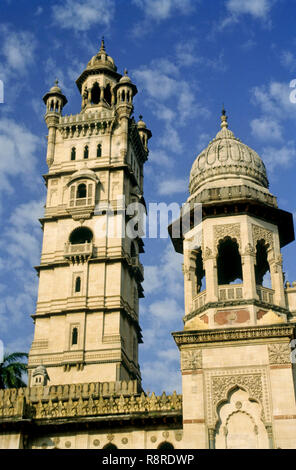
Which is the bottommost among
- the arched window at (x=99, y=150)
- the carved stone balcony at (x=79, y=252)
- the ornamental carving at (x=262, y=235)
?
the ornamental carving at (x=262, y=235)

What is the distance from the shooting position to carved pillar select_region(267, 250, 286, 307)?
25.0m

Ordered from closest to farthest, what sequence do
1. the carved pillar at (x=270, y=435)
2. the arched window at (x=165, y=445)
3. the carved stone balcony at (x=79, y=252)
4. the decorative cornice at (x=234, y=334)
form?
1. the carved pillar at (x=270, y=435)
2. the decorative cornice at (x=234, y=334)
3. the arched window at (x=165, y=445)
4. the carved stone balcony at (x=79, y=252)

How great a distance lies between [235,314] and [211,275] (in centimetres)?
173

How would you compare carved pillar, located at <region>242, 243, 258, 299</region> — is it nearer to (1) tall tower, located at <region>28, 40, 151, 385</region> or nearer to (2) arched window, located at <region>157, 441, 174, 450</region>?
(2) arched window, located at <region>157, 441, 174, 450</region>

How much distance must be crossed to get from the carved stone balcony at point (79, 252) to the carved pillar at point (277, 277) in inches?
884

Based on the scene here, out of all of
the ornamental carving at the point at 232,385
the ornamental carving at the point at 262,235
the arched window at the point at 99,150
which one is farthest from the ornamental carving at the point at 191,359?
the arched window at the point at 99,150

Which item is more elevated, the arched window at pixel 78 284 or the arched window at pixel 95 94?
the arched window at pixel 95 94

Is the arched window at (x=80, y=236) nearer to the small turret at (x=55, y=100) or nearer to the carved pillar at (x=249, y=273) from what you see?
the small turret at (x=55, y=100)

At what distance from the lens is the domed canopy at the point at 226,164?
27.6 m

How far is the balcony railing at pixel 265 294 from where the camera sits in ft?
81.4

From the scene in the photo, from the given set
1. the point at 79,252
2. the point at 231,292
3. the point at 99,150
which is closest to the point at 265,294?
the point at 231,292

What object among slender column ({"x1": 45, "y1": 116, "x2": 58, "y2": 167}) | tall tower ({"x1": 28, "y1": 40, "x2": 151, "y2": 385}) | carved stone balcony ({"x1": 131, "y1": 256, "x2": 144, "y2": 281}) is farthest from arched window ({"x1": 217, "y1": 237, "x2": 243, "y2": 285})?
slender column ({"x1": 45, "y1": 116, "x2": 58, "y2": 167})

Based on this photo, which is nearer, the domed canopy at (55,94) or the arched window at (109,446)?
the arched window at (109,446)

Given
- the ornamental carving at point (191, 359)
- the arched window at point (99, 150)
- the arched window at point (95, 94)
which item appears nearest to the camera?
the ornamental carving at point (191, 359)
